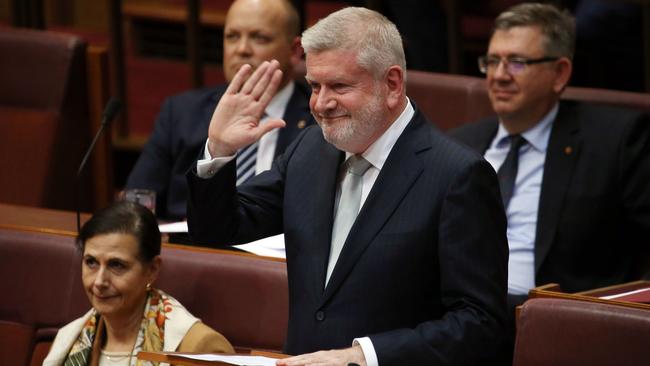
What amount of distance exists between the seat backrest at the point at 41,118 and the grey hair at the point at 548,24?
955 mm

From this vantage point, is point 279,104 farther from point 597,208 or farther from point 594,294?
point 594,294

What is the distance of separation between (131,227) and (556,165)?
0.83 meters

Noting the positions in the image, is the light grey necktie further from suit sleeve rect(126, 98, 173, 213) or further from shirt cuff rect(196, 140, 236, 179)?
suit sleeve rect(126, 98, 173, 213)

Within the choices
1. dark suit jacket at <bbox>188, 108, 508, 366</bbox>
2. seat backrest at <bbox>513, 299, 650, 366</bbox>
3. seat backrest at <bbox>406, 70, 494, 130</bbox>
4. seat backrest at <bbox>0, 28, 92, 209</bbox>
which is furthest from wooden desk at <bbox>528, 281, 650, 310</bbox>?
seat backrest at <bbox>0, 28, 92, 209</bbox>

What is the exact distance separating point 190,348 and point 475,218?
0.58m

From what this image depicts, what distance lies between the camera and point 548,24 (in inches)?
99.3

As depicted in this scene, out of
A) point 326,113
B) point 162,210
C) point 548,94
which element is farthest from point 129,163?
point 326,113

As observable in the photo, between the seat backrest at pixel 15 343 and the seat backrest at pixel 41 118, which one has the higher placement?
the seat backrest at pixel 41 118

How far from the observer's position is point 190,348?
196 centimetres

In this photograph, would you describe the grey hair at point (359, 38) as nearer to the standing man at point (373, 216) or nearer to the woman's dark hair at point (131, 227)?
the standing man at point (373, 216)

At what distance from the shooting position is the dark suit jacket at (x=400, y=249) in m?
1.56

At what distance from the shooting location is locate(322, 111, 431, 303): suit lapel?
162 cm

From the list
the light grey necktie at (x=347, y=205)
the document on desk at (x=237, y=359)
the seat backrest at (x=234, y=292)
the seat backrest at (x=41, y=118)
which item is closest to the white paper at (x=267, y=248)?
the seat backrest at (x=234, y=292)

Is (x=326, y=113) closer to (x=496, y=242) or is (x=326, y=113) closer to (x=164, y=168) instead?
(x=496, y=242)
